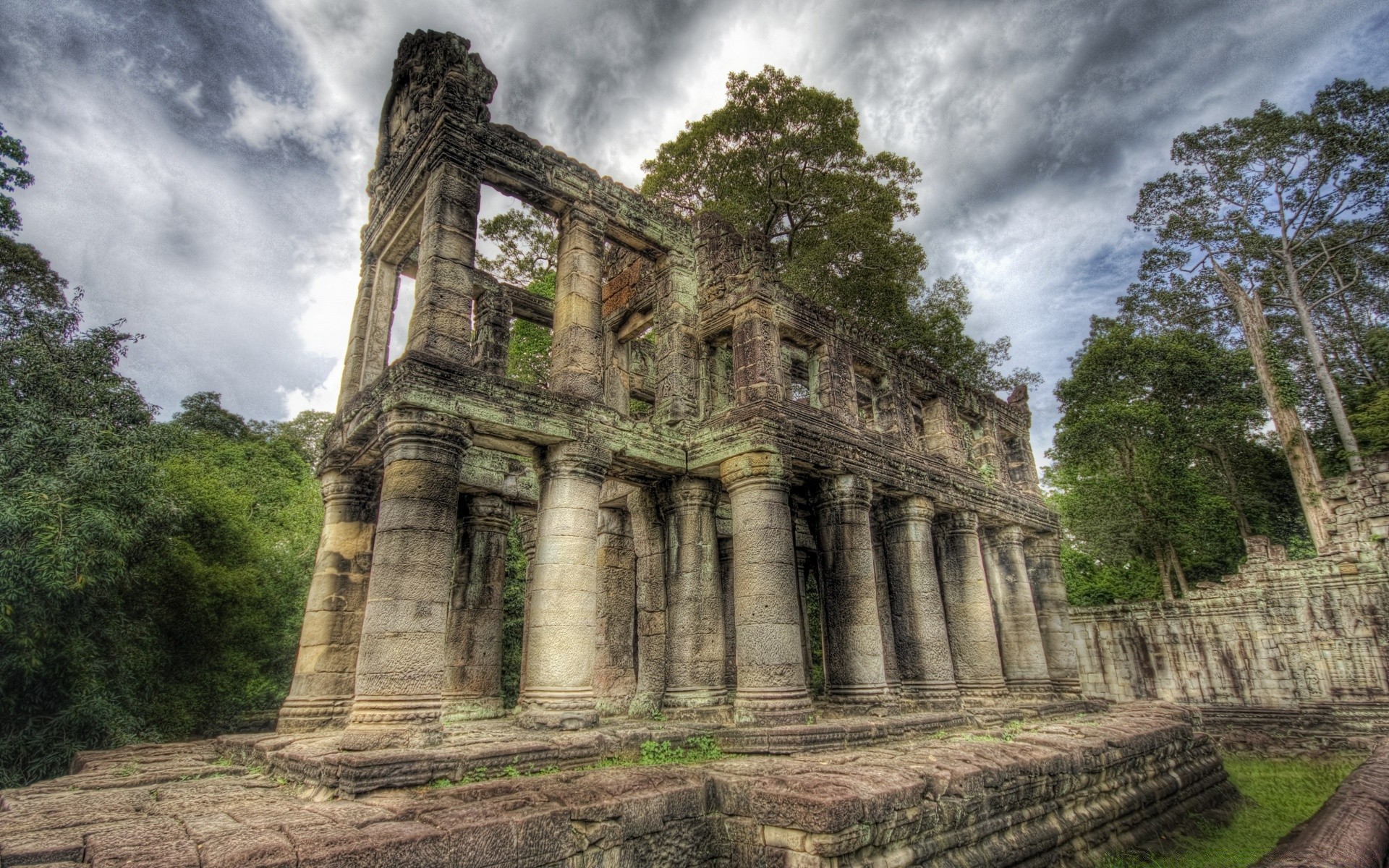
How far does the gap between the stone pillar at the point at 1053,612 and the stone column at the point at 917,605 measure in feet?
15.8

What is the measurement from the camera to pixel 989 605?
1352cm

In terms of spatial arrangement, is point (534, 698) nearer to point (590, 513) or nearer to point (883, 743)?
point (590, 513)

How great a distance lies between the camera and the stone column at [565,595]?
8.17m

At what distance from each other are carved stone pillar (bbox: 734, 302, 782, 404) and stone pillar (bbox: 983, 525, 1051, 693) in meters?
8.00

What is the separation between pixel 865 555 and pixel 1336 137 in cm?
2873

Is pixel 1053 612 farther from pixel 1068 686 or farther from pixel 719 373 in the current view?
pixel 719 373

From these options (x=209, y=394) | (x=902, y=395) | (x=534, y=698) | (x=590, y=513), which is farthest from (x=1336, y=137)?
(x=209, y=394)

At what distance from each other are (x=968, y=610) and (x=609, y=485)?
7.68 metres

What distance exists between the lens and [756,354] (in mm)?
10852

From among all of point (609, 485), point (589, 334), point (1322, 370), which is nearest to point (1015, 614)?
point (609, 485)

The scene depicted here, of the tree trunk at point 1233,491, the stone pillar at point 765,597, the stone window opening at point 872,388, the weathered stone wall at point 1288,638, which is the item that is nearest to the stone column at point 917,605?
the stone window opening at point 872,388

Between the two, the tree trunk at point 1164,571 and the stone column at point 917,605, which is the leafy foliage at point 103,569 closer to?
the stone column at point 917,605

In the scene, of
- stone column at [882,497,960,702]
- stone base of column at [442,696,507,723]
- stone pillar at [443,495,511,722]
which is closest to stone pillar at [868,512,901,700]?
stone column at [882,497,960,702]

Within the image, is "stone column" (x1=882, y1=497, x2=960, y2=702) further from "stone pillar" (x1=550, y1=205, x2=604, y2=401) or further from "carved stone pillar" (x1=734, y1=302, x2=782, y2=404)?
"stone pillar" (x1=550, y1=205, x2=604, y2=401)
